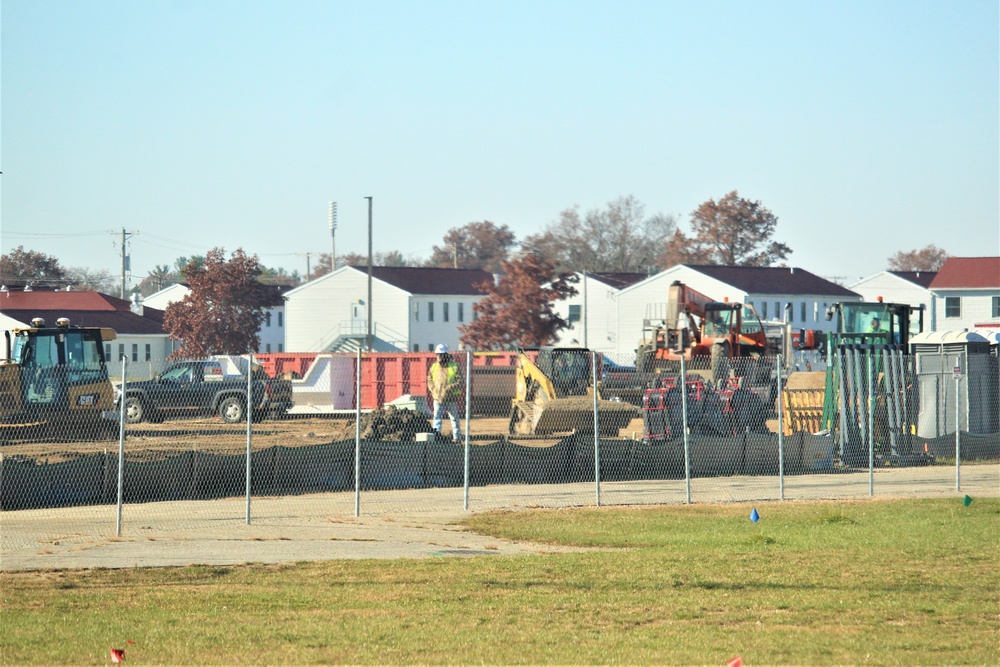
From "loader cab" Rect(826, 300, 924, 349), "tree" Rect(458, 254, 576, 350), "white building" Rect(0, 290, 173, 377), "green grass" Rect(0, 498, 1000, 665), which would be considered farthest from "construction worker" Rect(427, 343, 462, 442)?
"white building" Rect(0, 290, 173, 377)

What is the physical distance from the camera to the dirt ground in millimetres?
21016

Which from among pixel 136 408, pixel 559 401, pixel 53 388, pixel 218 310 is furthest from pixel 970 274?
pixel 53 388

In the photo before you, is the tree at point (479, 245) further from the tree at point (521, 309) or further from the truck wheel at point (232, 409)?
the truck wheel at point (232, 409)

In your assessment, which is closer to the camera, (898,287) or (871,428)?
(871,428)

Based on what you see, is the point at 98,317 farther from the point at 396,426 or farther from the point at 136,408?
the point at 396,426

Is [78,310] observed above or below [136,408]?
above

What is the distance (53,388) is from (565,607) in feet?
51.9

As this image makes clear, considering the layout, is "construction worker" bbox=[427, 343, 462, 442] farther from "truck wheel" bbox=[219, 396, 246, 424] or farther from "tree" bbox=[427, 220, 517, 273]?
"tree" bbox=[427, 220, 517, 273]

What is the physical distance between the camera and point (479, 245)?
144875mm

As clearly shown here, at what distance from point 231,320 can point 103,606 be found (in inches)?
2459

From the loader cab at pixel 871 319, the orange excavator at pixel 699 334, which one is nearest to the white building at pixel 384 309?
the orange excavator at pixel 699 334

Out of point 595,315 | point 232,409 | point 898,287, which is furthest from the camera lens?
point 898,287

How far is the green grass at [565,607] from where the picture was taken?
314 inches

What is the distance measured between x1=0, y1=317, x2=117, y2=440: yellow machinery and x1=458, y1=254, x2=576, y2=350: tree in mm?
39826
